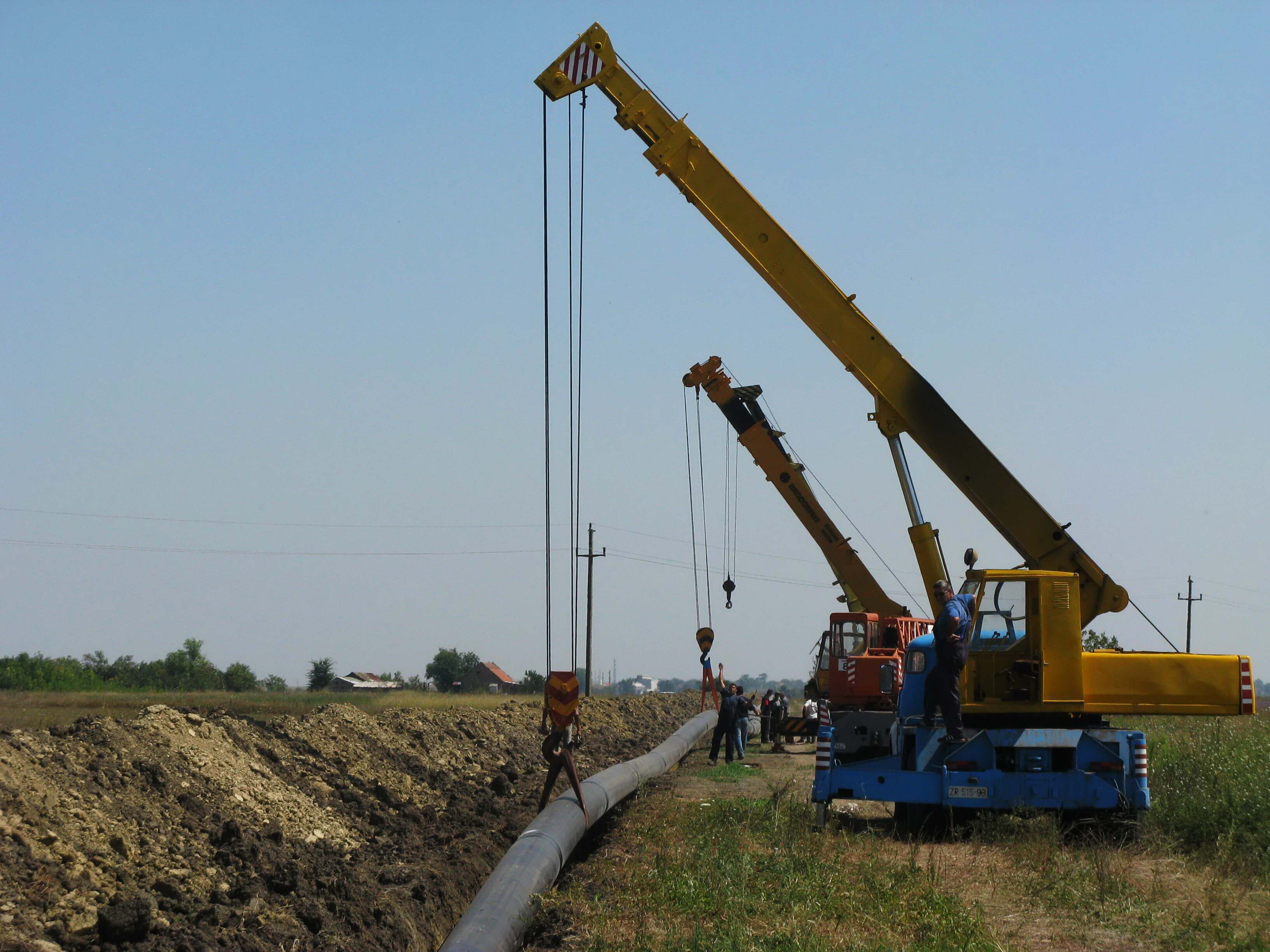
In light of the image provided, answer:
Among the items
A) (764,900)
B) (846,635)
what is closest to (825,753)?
(764,900)

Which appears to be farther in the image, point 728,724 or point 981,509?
point 728,724

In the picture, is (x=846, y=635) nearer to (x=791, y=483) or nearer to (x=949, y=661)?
(x=791, y=483)

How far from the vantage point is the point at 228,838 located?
1045 centimetres

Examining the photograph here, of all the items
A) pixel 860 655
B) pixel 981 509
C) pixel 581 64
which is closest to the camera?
pixel 981 509

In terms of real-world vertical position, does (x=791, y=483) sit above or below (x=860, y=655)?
above

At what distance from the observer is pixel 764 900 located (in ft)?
29.3

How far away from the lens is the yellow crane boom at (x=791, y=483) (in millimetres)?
23938

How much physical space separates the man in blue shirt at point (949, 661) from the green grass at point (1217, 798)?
210 centimetres

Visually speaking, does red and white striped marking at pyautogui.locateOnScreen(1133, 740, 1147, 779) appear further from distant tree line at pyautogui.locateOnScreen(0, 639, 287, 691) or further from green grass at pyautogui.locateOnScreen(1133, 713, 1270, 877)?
distant tree line at pyautogui.locateOnScreen(0, 639, 287, 691)

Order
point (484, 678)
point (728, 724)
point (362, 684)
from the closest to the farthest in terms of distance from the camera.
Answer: point (728, 724) < point (362, 684) < point (484, 678)

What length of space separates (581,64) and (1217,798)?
437 inches

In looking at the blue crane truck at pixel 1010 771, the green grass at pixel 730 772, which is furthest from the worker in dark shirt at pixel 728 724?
the blue crane truck at pixel 1010 771

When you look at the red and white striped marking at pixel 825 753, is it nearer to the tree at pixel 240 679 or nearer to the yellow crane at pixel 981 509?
the yellow crane at pixel 981 509

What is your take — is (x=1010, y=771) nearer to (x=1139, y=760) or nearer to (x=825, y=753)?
(x=1139, y=760)
